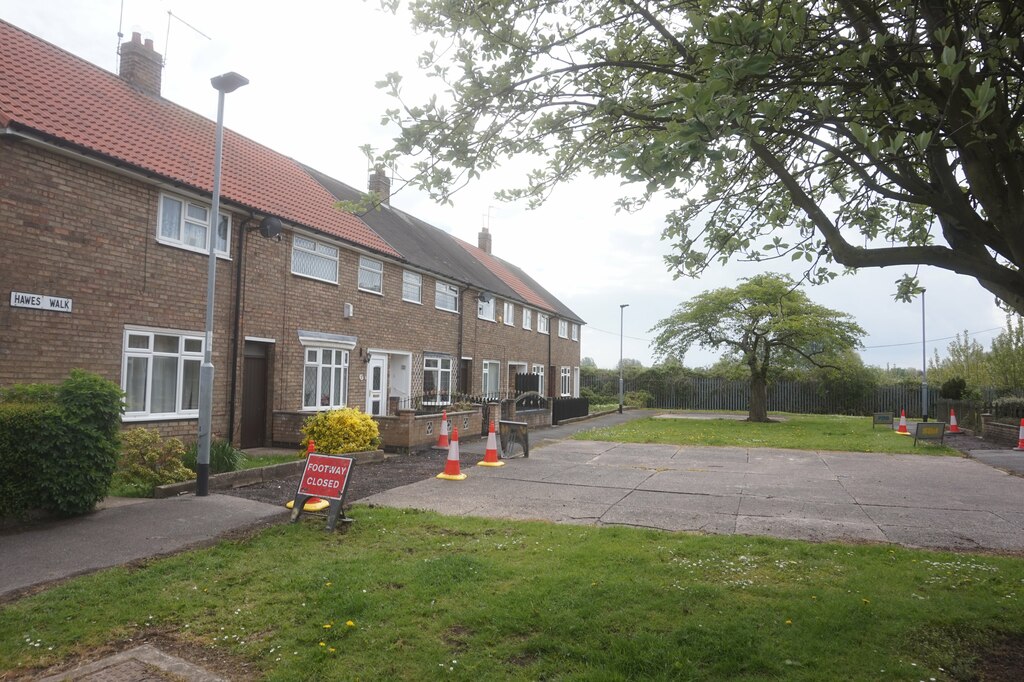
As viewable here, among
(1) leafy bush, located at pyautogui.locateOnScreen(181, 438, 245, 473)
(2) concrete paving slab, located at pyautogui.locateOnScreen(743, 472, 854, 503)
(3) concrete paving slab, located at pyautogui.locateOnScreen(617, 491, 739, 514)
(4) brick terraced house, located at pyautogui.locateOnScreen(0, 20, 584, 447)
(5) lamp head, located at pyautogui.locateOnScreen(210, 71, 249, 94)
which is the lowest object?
(3) concrete paving slab, located at pyautogui.locateOnScreen(617, 491, 739, 514)

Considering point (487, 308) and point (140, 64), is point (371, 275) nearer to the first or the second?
point (140, 64)

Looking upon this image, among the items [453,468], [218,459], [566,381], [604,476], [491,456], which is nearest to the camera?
[218,459]

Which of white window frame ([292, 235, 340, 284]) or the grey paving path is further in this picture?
white window frame ([292, 235, 340, 284])

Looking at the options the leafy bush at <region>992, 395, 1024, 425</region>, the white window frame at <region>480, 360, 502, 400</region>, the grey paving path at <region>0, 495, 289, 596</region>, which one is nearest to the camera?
the grey paving path at <region>0, 495, 289, 596</region>

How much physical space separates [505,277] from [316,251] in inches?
677

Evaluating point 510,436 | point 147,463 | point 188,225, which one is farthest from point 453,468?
point 188,225

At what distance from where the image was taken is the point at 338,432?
12297mm

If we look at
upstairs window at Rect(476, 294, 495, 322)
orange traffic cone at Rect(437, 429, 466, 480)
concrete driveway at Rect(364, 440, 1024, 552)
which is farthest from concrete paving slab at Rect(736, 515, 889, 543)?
upstairs window at Rect(476, 294, 495, 322)

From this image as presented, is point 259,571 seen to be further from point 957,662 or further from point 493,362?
point 493,362

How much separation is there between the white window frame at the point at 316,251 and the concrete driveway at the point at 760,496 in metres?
6.25

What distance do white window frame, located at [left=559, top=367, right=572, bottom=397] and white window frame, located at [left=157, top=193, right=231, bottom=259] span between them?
25.1 meters

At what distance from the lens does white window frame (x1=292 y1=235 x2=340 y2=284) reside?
14.8 m

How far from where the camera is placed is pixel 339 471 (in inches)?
283

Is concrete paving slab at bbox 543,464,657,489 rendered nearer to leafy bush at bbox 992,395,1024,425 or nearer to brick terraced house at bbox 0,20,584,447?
brick terraced house at bbox 0,20,584,447
